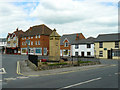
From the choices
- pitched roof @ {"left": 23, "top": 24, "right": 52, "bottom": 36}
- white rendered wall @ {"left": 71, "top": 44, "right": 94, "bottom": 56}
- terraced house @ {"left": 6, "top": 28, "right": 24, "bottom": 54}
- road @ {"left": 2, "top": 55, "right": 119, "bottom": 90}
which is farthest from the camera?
terraced house @ {"left": 6, "top": 28, "right": 24, "bottom": 54}

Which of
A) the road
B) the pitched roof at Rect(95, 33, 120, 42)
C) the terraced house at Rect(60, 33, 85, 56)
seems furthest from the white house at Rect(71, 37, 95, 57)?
the road

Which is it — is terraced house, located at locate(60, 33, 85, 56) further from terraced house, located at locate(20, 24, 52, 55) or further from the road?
the road

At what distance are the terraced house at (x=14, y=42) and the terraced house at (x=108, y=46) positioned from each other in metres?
44.9

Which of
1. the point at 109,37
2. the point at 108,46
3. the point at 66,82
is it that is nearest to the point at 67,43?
the point at 109,37

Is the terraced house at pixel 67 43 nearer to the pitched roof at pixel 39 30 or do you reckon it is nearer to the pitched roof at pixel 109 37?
the pitched roof at pixel 39 30

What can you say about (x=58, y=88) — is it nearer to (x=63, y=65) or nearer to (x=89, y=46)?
(x=63, y=65)

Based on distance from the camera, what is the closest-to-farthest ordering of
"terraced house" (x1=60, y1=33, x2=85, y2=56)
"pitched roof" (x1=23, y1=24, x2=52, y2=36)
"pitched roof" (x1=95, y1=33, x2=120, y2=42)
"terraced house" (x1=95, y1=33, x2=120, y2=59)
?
"terraced house" (x1=95, y1=33, x2=120, y2=59), "pitched roof" (x1=95, y1=33, x2=120, y2=42), "terraced house" (x1=60, y1=33, x2=85, y2=56), "pitched roof" (x1=23, y1=24, x2=52, y2=36)

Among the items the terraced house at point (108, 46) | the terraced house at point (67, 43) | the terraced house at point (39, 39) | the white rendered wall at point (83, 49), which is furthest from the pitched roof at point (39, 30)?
the terraced house at point (108, 46)

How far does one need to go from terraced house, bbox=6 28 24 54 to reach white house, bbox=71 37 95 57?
34533 millimetres

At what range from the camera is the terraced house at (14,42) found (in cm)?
7569

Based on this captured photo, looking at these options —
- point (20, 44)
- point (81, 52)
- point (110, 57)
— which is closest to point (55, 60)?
point (110, 57)

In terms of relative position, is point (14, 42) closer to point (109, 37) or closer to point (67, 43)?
point (67, 43)

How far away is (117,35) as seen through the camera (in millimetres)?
45000

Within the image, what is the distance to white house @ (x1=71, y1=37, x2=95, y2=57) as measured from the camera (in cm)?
4919
